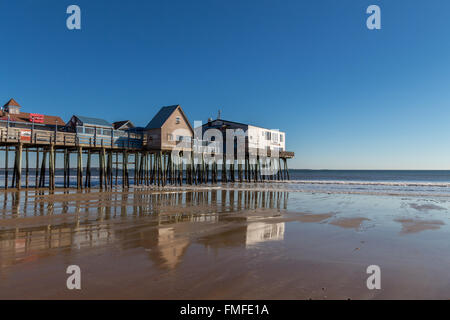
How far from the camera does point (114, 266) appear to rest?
6023mm

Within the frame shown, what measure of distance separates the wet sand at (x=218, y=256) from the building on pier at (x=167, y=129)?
21972 millimetres

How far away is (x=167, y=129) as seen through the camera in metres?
34.5

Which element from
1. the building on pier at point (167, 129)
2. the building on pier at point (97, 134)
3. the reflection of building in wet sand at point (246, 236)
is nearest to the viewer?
the reflection of building in wet sand at point (246, 236)

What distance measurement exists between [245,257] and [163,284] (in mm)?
2323

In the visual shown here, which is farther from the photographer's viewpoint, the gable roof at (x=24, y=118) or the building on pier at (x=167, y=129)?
the building on pier at (x=167, y=129)

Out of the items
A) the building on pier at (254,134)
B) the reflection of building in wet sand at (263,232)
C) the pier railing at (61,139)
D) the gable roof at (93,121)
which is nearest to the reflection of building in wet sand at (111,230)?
the reflection of building in wet sand at (263,232)

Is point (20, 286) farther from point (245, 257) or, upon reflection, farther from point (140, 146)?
point (140, 146)

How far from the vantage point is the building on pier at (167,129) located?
3391cm

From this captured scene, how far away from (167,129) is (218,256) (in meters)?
28.9

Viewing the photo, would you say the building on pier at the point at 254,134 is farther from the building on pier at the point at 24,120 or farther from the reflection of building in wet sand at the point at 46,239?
the reflection of building in wet sand at the point at 46,239

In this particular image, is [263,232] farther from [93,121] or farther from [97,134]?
[93,121]

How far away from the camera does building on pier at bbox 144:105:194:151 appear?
3391cm

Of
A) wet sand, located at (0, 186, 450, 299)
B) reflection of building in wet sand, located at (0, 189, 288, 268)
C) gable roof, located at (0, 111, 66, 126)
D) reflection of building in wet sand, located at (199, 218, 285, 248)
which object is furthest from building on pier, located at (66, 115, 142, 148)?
reflection of building in wet sand, located at (199, 218, 285, 248)
